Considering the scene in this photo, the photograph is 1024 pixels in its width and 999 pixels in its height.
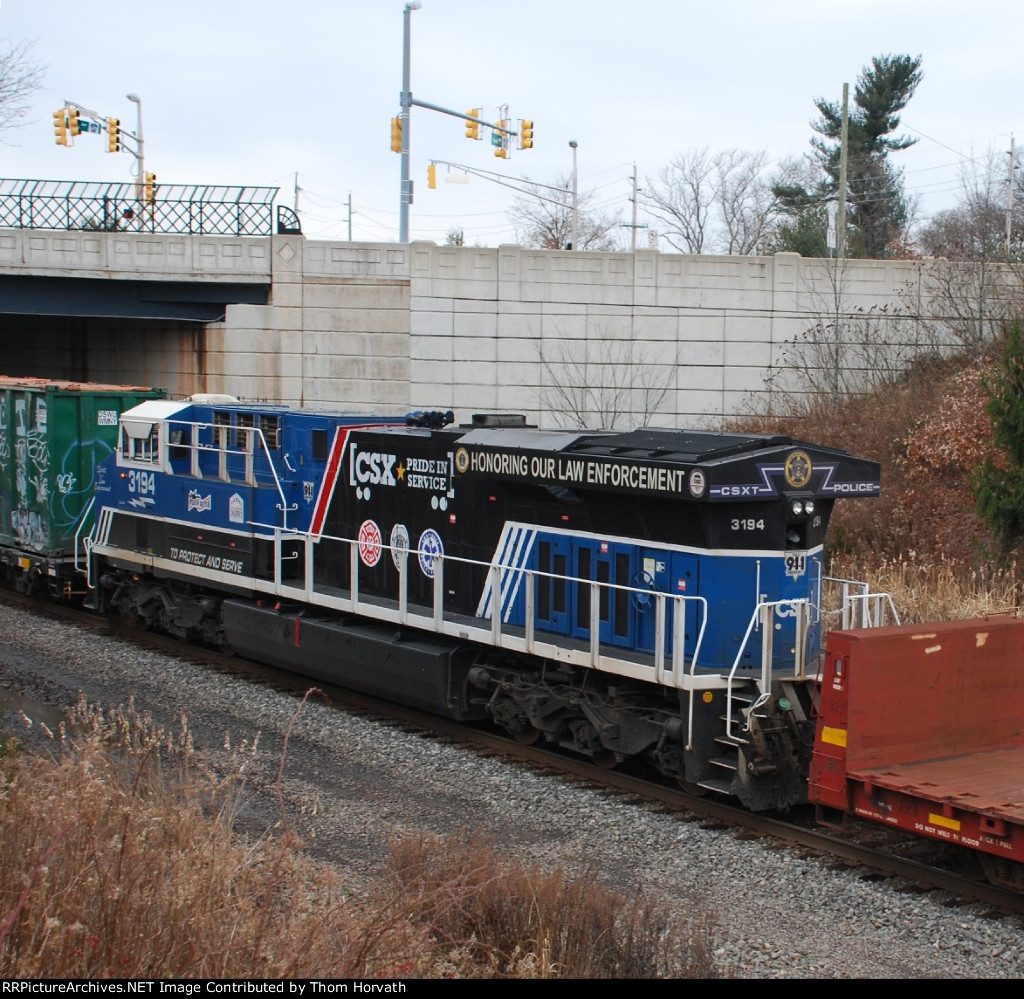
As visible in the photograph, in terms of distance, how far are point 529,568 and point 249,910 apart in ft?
18.8

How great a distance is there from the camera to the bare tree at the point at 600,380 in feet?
89.7

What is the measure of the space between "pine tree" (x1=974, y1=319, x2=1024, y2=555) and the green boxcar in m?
12.2

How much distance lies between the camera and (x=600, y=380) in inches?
1080

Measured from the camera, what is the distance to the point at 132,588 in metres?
15.7

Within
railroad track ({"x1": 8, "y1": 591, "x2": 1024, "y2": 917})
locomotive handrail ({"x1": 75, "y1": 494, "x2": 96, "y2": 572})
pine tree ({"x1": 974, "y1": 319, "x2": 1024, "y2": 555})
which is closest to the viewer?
railroad track ({"x1": 8, "y1": 591, "x2": 1024, "y2": 917})

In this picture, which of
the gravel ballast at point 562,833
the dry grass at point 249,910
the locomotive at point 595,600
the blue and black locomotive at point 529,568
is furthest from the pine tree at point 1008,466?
the dry grass at point 249,910

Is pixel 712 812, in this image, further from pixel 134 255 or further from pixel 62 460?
pixel 134 255

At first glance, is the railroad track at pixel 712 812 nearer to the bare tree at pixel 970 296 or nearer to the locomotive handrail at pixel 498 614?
the locomotive handrail at pixel 498 614

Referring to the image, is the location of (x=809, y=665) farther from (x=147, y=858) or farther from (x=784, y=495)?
(x=147, y=858)

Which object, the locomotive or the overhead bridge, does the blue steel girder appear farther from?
the locomotive

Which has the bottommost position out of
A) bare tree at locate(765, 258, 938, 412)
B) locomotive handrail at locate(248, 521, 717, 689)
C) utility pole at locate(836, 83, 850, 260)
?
locomotive handrail at locate(248, 521, 717, 689)

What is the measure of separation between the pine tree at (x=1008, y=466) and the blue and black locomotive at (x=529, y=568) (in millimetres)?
6883

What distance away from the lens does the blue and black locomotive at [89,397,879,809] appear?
8906 mm

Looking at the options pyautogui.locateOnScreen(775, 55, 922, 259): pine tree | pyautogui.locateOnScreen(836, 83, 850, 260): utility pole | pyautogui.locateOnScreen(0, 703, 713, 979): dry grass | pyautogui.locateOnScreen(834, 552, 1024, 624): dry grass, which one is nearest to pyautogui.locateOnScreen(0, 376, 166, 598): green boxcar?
pyautogui.locateOnScreen(0, 703, 713, 979): dry grass
